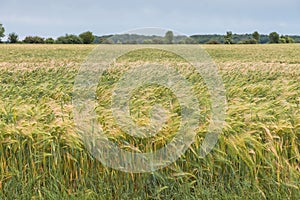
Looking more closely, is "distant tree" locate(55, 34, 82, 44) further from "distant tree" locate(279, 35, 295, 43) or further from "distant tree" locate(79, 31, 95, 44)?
"distant tree" locate(279, 35, 295, 43)

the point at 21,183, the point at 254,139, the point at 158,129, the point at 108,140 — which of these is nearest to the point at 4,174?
the point at 21,183

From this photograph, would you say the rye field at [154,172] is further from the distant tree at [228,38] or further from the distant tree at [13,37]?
the distant tree at [13,37]

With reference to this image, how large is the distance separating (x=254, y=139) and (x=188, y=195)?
752mm

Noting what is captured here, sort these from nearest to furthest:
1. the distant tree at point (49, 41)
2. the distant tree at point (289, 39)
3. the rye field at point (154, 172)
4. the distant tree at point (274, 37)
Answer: the rye field at point (154, 172) < the distant tree at point (49, 41) < the distant tree at point (289, 39) < the distant tree at point (274, 37)

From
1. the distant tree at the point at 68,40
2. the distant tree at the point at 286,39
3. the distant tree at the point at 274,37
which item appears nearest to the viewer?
the distant tree at the point at 68,40

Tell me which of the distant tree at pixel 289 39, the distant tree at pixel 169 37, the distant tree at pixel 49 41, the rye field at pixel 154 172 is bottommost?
the rye field at pixel 154 172

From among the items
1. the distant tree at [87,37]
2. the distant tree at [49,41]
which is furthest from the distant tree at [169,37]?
the distant tree at [49,41]

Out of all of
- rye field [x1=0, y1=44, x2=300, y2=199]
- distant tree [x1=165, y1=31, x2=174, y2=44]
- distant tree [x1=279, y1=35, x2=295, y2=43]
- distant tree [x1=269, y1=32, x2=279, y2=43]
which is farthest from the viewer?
distant tree [x1=269, y1=32, x2=279, y2=43]

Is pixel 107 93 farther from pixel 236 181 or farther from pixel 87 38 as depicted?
pixel 87 38

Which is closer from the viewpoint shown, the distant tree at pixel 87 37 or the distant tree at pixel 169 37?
the distant tree at pixel 169 37

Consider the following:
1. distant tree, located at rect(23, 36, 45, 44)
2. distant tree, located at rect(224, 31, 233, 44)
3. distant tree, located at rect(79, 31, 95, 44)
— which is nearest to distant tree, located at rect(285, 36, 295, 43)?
distant tree, located at rect(224, 31, 233, 44)

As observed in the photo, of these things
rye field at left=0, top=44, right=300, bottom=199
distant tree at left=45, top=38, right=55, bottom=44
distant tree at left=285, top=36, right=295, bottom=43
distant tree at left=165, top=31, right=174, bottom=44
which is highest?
distant tree at left=285, top=36, right=295, bottom=43

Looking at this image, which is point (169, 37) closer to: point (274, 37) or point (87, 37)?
point (87, 37)

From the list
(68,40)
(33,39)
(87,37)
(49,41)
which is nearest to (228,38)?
(87,37)
